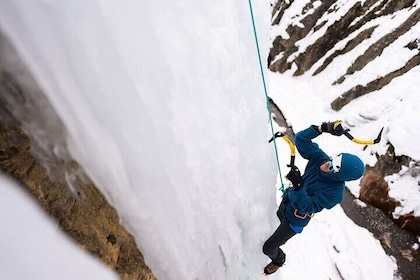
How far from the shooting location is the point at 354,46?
12.3 metres

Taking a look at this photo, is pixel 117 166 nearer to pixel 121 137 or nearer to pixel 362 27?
pixel 121 137

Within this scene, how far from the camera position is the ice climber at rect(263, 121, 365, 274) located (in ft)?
9.44

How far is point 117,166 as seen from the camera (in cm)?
178

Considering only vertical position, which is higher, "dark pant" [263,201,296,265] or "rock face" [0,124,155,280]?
"rock face" [0,124,155,280]

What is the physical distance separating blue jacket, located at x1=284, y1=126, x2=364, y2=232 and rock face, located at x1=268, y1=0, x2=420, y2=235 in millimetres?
4665

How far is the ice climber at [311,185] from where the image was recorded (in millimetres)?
2878

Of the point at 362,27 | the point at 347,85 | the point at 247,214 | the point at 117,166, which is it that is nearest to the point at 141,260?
the point at 117,166

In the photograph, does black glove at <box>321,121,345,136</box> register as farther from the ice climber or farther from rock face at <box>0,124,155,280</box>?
rock face at <box>0,124,155,280</box>

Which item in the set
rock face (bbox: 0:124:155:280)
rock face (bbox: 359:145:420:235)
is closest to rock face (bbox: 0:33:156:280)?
rock face (bbox: 0:124:155:280)

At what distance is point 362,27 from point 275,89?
4.43 metres

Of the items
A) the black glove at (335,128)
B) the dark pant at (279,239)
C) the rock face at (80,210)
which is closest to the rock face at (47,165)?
the rock face at (80,210)

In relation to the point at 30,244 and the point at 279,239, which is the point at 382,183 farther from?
the point at 30,244

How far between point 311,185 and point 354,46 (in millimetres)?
11342

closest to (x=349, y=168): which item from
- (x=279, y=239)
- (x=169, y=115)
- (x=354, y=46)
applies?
(x=279, y=239)
